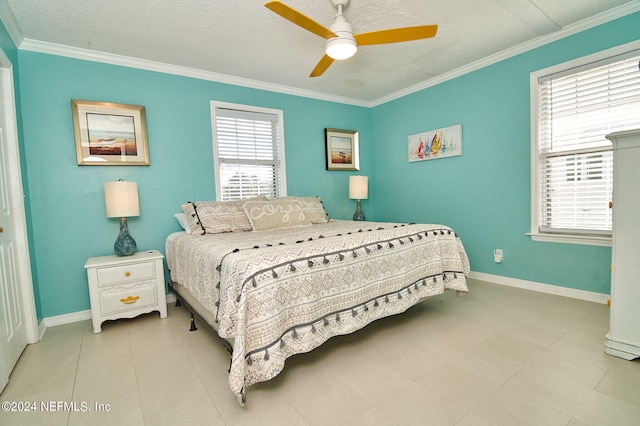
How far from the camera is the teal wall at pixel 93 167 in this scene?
259 cm

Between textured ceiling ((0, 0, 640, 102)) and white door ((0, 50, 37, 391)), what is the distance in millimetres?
598

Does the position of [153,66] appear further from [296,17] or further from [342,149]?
[342,149]

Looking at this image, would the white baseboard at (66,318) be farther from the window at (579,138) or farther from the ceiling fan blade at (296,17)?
the window at (579,138)

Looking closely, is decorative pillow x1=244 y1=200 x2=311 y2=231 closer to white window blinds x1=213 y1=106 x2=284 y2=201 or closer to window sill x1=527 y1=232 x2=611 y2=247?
white window blinds x1=213 y1=106 x2=284 y2=201

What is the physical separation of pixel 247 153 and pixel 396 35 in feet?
7.25

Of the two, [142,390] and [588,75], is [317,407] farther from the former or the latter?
[588,75]

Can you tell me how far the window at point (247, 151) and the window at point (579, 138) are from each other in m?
2.88

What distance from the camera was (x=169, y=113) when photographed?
314 cm

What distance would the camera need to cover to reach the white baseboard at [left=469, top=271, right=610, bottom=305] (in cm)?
265

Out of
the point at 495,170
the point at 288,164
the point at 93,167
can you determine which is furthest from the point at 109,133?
the point at 495,170

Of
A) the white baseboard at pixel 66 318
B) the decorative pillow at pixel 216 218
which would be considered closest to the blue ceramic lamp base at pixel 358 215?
the decorative pillow at pixel 216 218

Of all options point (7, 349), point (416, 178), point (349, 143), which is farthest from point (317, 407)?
point (349, 143)

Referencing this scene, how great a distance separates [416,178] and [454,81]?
128 centimetres

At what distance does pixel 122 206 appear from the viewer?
2613mm
